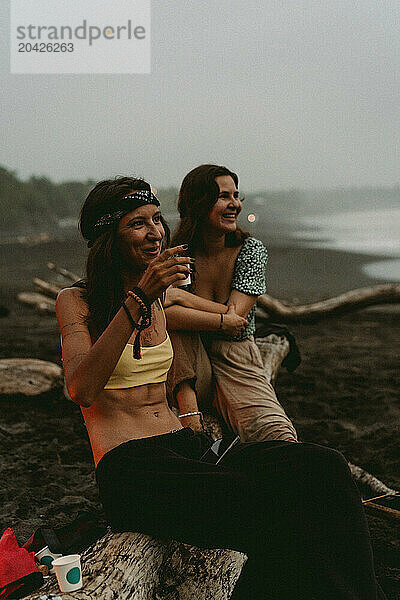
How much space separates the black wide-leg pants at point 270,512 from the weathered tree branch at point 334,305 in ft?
11.3

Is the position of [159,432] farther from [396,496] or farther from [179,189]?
[396,496]

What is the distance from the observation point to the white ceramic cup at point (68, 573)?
153cm

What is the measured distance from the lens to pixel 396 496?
10.2ft

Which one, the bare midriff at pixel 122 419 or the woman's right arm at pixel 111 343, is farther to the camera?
the bare midriff at pixel 122 419

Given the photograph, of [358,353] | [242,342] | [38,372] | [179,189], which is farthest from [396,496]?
[358,353]

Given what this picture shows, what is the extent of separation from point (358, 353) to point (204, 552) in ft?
15.8

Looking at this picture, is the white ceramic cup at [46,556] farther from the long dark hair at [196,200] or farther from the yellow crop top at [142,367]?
the long dark hair at [196,200]

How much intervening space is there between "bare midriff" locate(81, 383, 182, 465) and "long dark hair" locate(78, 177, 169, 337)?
0.64 ft

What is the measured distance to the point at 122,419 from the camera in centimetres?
190

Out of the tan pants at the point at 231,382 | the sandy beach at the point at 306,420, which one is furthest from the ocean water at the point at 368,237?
the tan pants at the point at 231,382

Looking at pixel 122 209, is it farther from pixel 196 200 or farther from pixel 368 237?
pixel 368 237

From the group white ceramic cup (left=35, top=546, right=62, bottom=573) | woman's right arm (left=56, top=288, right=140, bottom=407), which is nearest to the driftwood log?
white ceramic cup (left=35, top=546, right=62, bottom=573)

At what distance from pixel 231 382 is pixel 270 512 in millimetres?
1103

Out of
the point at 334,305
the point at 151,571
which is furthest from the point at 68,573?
the point at 334,305
